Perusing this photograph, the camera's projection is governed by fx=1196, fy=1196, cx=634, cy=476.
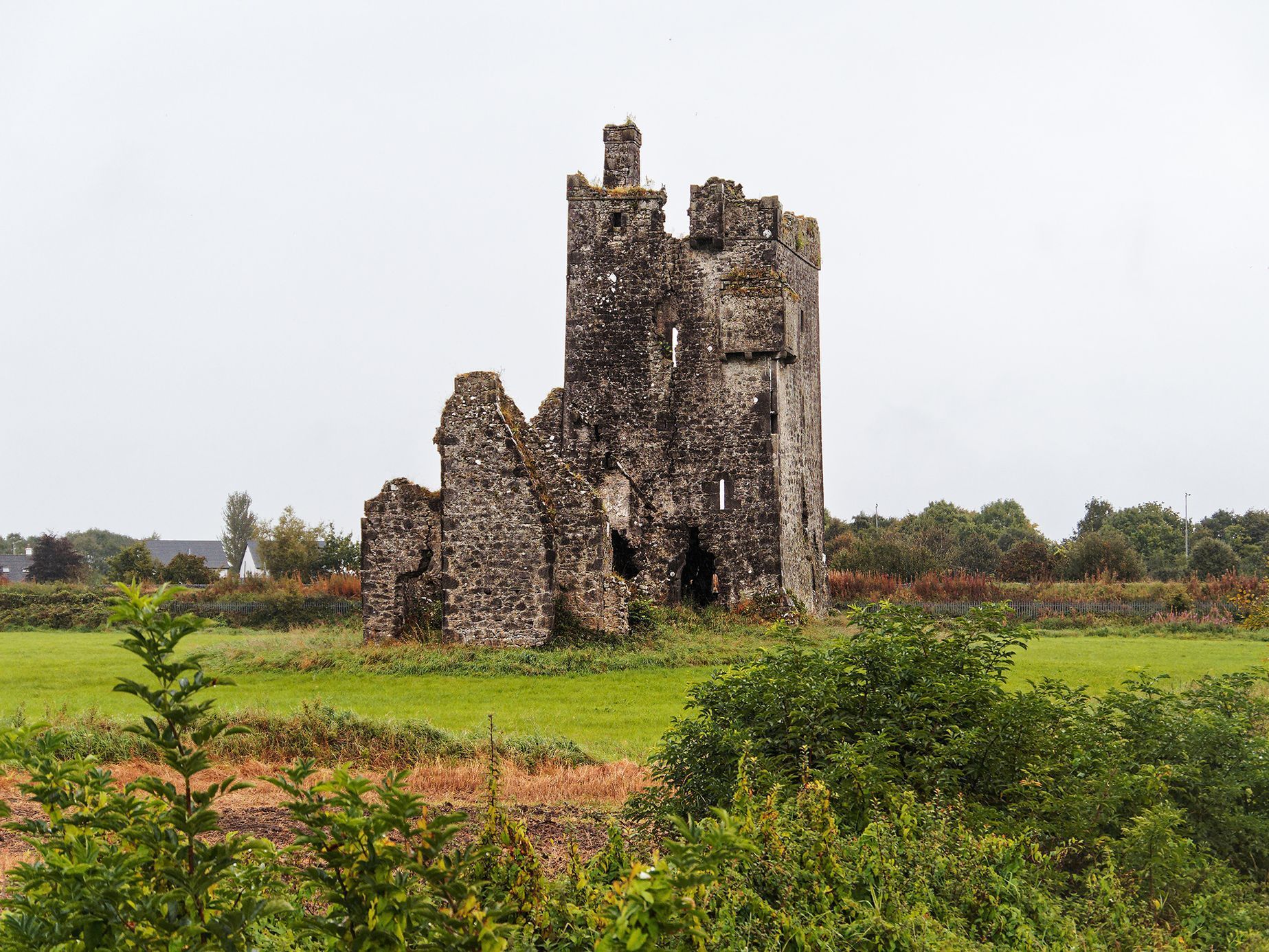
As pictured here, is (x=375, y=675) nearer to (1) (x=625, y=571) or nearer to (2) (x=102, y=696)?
(2) (x=102, y=696)

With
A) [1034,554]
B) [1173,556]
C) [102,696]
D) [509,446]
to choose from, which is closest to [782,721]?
[102,696]

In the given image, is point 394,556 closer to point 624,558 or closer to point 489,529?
point 489,529

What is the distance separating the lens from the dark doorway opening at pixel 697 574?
2602 centimetres

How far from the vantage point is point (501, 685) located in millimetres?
17156

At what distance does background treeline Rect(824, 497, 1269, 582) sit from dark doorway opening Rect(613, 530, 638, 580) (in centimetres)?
1347

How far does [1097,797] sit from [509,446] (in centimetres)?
1463

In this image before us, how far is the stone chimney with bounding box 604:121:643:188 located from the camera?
27.1m

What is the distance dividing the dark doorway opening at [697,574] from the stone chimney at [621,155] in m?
8.14

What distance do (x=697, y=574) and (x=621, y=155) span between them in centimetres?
965

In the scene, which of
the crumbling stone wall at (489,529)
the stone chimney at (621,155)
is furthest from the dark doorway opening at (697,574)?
the stone chimney at (621,155)

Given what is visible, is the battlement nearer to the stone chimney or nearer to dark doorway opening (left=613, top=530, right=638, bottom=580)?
the stone chimney

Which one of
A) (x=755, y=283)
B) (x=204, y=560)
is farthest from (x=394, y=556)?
(x=204, y=560)

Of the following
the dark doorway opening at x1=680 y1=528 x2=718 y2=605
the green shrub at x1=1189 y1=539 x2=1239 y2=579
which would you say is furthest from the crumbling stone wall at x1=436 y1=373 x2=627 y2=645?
the green shrub at x1=1189 y1=539 x2=1239 y2=579

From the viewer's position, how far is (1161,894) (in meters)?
5.89
